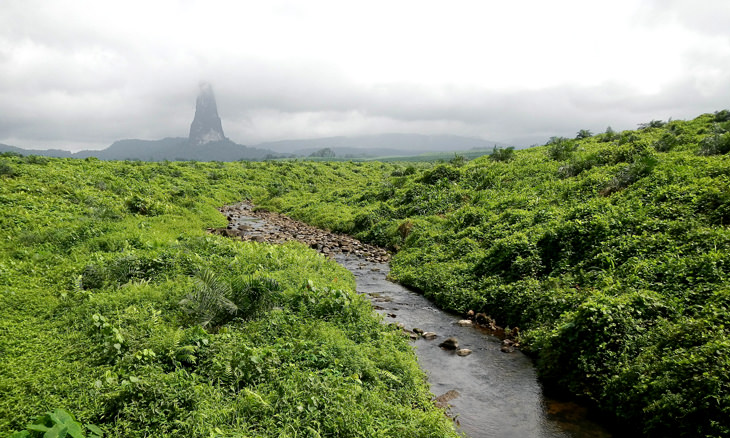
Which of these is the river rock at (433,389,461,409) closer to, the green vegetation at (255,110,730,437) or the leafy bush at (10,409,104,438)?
the green vegetation at (255,110,730,437)

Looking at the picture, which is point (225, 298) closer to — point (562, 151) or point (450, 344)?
point (450, 344)

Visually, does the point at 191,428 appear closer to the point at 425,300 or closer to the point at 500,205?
the point at 425,300

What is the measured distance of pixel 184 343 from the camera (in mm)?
8211

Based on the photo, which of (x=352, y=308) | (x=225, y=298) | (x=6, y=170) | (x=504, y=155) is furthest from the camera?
(x=504, y=155)

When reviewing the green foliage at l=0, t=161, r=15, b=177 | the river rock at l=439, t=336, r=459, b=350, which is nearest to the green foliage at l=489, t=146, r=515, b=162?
the river rock at l=439, t=336, r=459, b=350

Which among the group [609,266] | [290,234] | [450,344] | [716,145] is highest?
[716,145]

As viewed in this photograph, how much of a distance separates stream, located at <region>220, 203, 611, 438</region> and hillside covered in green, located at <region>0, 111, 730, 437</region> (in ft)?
1.95

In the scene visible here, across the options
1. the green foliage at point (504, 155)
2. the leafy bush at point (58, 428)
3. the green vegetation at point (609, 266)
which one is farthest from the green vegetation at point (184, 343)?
the green foliage at point (504, 155)

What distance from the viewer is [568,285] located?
12.2m

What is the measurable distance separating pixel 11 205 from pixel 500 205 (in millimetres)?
22441

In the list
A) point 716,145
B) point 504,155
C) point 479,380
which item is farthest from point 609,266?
point 504,155

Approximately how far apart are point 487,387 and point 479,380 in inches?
12.0

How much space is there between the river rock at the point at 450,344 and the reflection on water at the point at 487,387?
0.17 metres

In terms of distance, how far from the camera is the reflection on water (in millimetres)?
7980
